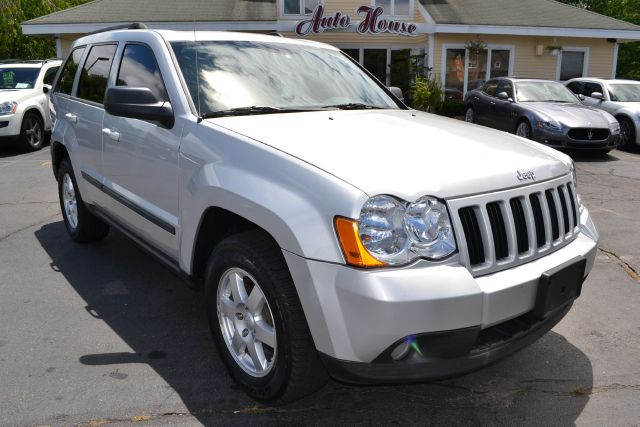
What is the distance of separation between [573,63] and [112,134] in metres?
20.8

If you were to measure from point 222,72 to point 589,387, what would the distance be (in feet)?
8.93

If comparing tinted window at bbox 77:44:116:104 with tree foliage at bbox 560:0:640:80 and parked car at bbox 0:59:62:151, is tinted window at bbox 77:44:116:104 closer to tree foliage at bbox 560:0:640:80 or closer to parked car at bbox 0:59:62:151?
parked car at bbox 0:59:62:151

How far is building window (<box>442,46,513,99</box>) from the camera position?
19.6 meters

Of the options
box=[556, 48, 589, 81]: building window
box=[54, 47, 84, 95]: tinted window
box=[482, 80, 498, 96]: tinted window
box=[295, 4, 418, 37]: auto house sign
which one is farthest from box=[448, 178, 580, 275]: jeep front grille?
box=[556, 48, 589, 81]: building window

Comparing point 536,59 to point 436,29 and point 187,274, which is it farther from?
point 187,274

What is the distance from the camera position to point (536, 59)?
20.6 m

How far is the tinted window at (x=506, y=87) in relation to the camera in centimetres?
1235

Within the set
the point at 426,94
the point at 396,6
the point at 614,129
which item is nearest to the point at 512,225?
the point at 614,129

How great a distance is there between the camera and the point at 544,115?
1088 centimetres

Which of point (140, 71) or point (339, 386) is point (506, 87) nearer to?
point (140, 71)

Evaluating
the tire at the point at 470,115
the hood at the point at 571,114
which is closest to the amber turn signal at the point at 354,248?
the hood at the point at 571,114

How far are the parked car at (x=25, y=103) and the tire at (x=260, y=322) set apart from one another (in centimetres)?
998

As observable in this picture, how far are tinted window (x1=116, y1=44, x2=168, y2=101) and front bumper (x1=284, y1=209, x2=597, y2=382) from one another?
5.63 ft

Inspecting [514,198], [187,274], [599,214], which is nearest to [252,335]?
[187,274]
